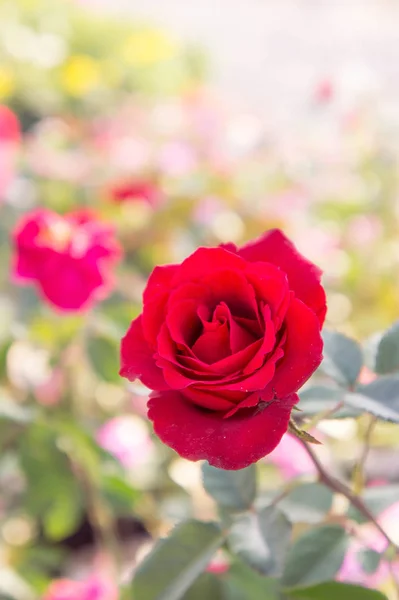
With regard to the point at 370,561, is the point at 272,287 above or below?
above

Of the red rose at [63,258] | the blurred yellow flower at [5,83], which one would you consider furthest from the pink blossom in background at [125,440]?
the blurred yellow flower at [5,83]

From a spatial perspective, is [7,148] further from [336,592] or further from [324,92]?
[336,592]

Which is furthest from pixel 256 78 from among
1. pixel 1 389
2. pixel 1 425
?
pixel 1 425

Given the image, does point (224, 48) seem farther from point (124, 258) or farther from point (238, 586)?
point (238, 586)

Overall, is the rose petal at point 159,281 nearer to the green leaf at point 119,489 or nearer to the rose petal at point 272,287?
the rose petal at point 272,287

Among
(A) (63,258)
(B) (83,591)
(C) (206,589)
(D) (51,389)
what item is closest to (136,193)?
(D) (51,389)

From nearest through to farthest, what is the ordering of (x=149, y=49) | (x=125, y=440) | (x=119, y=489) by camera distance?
(x=119, y=489) → (x=125, y=440) → (x=149, y=49)
